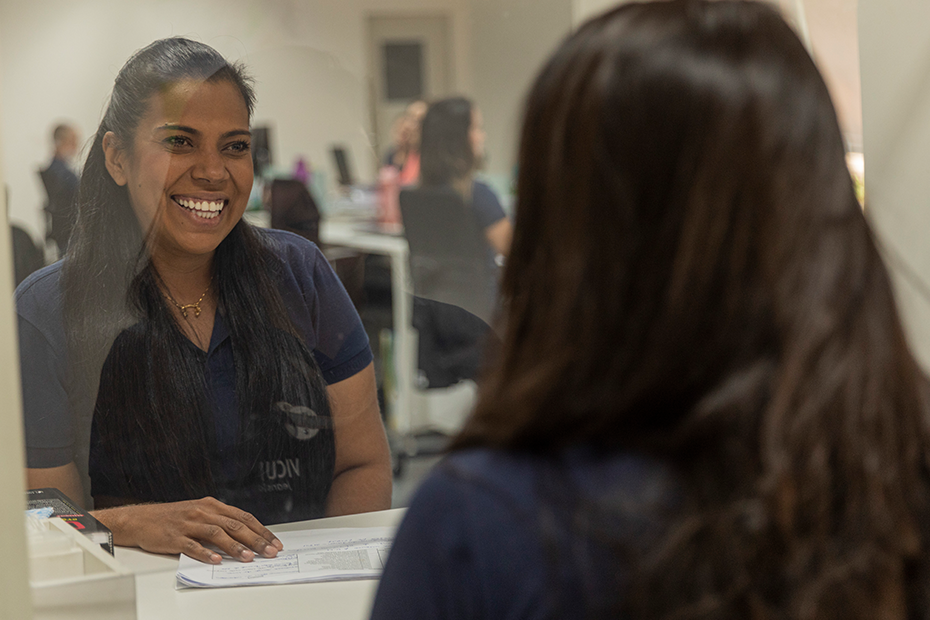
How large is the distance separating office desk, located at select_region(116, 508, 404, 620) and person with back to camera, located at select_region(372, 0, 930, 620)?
21.8 inches

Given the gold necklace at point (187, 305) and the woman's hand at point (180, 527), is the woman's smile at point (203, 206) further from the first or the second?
the woman's hand at point (180, 527)

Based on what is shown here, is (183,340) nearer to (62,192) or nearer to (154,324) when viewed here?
(154,324)

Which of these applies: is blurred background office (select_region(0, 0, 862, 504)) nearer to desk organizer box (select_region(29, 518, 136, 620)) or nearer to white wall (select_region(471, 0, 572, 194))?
white wall (select_region(471, 0, 572, 194))

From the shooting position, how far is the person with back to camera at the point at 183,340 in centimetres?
101

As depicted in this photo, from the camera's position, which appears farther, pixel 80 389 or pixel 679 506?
pixel 80 389

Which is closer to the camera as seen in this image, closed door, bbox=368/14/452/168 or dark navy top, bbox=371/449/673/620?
dark navy top, bbox=371/449/673/620

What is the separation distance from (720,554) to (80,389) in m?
0.83

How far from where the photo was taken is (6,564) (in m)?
0.64

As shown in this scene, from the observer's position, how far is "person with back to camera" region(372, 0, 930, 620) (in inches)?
18.9

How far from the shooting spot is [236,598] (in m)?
1.01

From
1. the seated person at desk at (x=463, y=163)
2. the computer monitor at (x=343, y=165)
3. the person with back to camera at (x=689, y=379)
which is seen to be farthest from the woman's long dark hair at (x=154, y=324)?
the person with back to camera at (x=689, y=379)

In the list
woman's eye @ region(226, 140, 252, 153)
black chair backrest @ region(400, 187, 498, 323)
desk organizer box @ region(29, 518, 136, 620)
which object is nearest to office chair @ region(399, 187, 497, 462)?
black chair backrest @ region(400, 187, 498, 323)

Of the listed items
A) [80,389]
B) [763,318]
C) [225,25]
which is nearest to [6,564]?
[80,389]

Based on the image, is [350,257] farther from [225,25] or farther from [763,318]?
[763,318]
